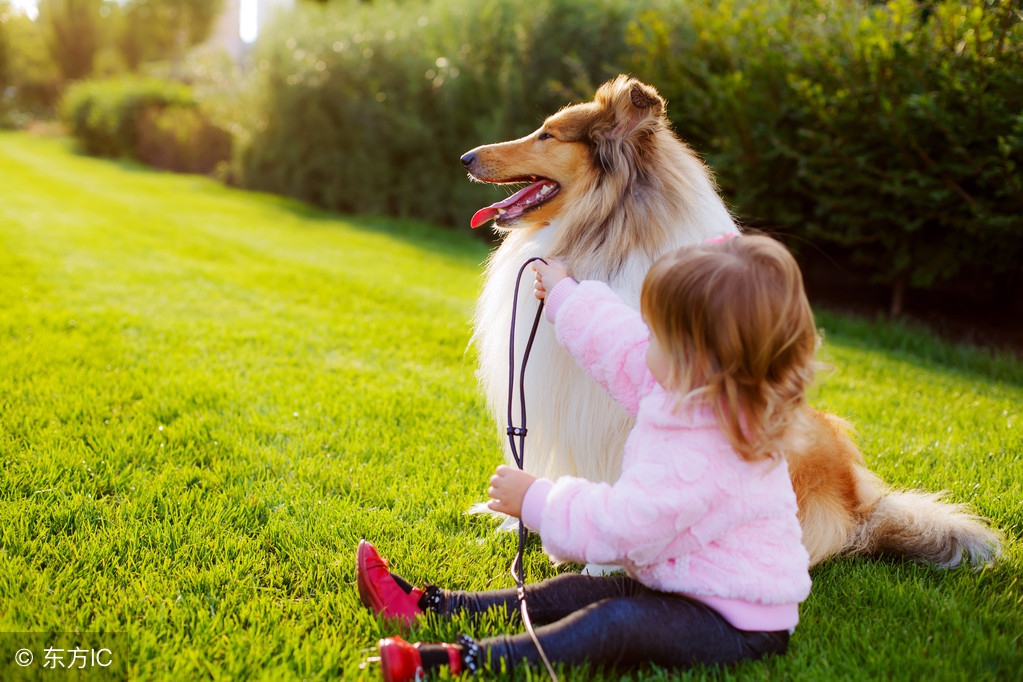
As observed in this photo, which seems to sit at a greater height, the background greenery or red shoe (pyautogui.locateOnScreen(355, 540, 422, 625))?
the background greenery

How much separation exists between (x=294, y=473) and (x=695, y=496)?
6.44ft

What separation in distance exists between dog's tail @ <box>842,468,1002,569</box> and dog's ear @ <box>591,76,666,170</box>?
4.87 feet

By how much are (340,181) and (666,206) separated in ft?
39.3

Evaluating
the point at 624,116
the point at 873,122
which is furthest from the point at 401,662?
the point at 873,122

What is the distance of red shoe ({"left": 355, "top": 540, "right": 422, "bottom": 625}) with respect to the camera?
87.4 inches

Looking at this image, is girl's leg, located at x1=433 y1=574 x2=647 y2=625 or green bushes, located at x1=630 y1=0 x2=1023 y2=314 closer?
girl's leg, located at x1=433 y1=574 x2=647 y2=625

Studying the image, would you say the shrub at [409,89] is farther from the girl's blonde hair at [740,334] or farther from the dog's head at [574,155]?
the girl's blonde hair at [740,334]

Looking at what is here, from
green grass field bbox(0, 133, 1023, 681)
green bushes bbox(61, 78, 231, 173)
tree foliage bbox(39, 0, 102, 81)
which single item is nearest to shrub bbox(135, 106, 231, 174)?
green bushes bbox(61, 78, 231, 173)

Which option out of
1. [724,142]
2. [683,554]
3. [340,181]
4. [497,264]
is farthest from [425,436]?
[340,181]

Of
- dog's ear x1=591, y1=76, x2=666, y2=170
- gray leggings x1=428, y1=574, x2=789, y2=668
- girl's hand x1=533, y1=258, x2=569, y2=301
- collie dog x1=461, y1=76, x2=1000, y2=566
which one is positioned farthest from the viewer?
dog's ear x1=591, y1=76, x2=666, y2=170

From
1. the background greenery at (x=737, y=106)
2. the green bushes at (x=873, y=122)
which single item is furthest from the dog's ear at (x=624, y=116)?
the green bushes at (x=873, y=122)

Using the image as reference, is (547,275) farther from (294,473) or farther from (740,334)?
(294,473)

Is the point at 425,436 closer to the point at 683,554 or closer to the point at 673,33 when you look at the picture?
the point at 683,554

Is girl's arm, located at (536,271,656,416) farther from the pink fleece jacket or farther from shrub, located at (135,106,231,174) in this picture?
shrub, located at (135,106,231,174)
